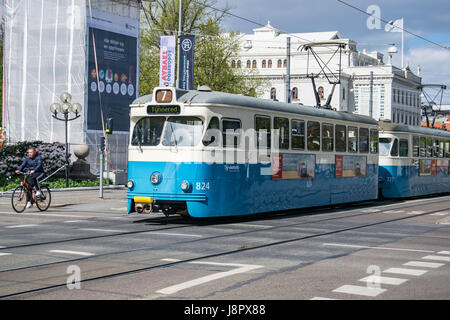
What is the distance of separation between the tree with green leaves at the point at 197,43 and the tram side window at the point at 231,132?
35705mm

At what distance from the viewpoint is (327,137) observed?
21188mm

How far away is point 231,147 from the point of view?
1670 centimetres

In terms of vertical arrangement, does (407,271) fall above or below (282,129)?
below

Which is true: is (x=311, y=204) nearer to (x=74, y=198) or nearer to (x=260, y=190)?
(x=260, y=190)

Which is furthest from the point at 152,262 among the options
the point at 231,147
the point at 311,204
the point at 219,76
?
the point at 219,76

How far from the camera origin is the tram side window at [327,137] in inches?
824

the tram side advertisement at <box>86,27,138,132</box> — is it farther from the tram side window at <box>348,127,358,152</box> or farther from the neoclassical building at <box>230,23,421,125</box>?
the neoclassical building at <box>230,23,421,125</box>

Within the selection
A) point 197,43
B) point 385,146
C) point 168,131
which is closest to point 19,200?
point 168,131

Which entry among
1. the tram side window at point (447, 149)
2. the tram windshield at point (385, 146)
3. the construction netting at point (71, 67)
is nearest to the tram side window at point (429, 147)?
the tram side window at point (447, 149)

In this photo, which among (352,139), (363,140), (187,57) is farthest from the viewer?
(187,57)

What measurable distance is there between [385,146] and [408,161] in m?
1.19

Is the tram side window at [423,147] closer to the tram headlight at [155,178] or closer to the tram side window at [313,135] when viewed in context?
the tram side window at [313,135]

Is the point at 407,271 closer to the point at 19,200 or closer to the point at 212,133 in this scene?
the point at 212,133

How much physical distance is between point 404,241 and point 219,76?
40.3 m
